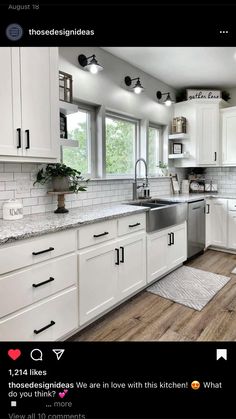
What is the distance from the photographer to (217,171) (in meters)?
4.38

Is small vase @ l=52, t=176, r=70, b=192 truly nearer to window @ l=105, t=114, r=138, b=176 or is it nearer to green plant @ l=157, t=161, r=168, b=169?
window @ l=105, t=114, r=138, b=176

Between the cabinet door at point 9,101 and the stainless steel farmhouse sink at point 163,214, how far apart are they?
136 cm

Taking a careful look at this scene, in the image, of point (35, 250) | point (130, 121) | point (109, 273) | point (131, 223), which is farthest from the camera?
point (130, 121)

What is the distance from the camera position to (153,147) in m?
4.00

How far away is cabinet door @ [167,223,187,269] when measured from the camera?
298 centimetres

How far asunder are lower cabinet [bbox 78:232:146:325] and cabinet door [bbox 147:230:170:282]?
103mm

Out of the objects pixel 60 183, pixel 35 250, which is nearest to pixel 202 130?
pixel 60 183

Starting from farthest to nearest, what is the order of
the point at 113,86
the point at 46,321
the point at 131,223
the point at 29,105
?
the point at 113,86
the point at 131,223
the point at 29,105
the point at 46,321

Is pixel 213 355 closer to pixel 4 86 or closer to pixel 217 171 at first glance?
pixel 4 86

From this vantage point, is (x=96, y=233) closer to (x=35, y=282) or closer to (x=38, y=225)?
(x=38, y=225)

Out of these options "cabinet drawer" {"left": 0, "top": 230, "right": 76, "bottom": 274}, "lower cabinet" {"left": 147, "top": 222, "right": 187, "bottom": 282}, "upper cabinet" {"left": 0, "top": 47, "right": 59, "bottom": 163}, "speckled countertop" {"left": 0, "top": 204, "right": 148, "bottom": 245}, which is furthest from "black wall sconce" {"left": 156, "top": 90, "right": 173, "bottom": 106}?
"cabinet drawer" {"left": 0, "top": 230, "right": 76, "bottom": 274}

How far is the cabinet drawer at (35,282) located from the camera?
1393 millimetres

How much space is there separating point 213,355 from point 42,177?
1.83 metres

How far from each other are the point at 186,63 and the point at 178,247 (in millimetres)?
2212
